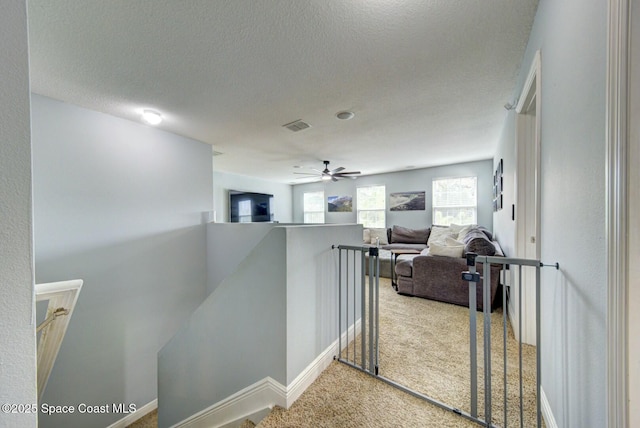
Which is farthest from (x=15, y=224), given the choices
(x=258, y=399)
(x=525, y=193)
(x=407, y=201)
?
(x=407, y=201)

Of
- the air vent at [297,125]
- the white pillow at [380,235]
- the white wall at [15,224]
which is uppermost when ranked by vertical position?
the air vent at [297,125]

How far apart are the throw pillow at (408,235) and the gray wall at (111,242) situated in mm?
4940

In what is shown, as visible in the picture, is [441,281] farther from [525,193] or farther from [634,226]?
[634,226]

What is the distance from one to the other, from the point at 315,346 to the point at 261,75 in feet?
7.62

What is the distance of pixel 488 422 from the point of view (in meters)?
1.30

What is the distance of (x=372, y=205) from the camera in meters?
7.16

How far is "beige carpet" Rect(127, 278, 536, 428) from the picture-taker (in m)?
1.40

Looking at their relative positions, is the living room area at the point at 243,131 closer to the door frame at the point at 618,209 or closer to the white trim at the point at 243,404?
the door frame at the point at 618,209

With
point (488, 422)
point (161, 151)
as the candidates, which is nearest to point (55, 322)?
point (161, 151)

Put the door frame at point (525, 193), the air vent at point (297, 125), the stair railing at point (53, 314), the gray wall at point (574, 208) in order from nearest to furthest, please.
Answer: the gray wall at point (574, 208), the stair railing at point (53, 314), the door frame at point (525, 193), the air vent at point (297, 125)

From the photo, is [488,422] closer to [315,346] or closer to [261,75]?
[315,346]

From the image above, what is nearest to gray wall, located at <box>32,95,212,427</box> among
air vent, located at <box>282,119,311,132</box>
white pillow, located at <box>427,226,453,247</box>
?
air vent, located at <box>282,119,311,132</box>

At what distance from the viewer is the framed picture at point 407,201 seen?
6.30 metres

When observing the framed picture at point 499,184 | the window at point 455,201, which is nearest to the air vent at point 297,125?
the framed picture at point 499,184
